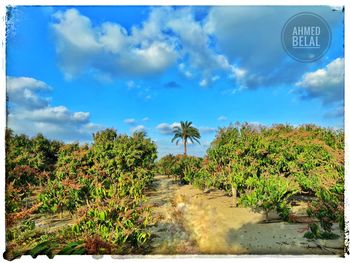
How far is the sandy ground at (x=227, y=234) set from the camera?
17.8 ft

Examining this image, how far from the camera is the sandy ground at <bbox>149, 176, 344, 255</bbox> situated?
17.8 ft

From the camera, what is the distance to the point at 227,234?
6.41m

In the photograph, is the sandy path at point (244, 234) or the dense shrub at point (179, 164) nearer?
the sandy path at point (244, 234)

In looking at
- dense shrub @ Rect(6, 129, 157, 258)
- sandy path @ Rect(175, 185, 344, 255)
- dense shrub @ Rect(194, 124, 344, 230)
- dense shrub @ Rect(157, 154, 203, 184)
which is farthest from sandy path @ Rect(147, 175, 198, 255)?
dense shrub @ Rect(157, 154, 203, 184)

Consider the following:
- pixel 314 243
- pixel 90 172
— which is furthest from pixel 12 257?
pixel 314 243

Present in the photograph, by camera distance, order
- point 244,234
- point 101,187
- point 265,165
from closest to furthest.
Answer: point 101,187
point 244,234
point 265,165

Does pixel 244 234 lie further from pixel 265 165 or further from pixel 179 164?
pixel 179 164

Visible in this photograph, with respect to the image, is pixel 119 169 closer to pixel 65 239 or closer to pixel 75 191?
pixel 75 191

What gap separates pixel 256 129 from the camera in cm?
905

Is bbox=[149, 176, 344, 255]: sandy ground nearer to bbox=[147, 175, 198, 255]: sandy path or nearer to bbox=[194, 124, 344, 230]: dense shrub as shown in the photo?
bbox=[147, 175, 198, 255]: sandy path

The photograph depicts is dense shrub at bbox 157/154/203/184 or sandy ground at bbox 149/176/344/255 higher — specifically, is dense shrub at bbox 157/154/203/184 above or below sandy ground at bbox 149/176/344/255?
above
